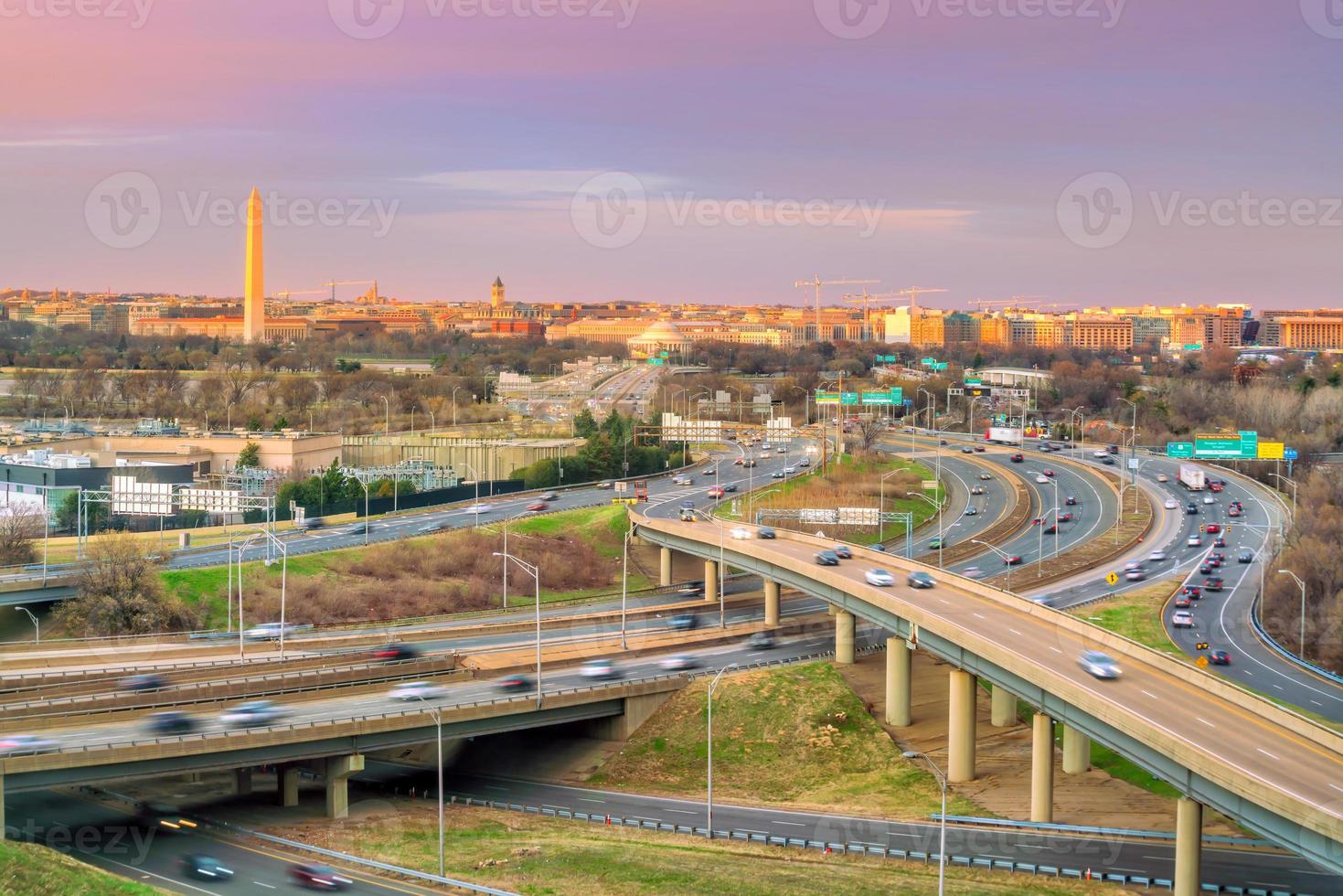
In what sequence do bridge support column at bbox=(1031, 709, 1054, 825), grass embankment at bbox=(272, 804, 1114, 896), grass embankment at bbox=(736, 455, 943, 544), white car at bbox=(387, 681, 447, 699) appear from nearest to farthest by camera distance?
1. grass embankment at bbox=(272, 804, 1114, 896)
2. bridge support column at bbox=(1031, 709, 1054, 825)
3. white car at bbox=(387, 681, 447, 699)
4. grass embankment at bbox=(736, 455, 943, 544)

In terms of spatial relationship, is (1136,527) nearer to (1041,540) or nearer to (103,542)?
(1041,540)

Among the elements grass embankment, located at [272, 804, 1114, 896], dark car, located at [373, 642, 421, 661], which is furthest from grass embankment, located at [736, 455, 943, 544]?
grass embankment, located at [272, 804, 1114, 896]

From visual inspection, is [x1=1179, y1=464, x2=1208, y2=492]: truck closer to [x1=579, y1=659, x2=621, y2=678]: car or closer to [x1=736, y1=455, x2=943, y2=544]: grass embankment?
[x1=736, y1=455, x2=943, y2=544]: grass embankment

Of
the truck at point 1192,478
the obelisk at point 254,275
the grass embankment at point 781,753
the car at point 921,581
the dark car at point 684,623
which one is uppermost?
the obelisk at point 254,275

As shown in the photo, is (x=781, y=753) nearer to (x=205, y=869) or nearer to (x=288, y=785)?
(x=288, y=785)

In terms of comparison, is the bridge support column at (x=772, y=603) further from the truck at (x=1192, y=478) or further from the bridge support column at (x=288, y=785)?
the truck at (x=1192, y=478)

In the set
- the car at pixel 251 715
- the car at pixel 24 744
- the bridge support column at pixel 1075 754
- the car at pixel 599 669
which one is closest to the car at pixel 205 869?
the car at pixel 24 744
